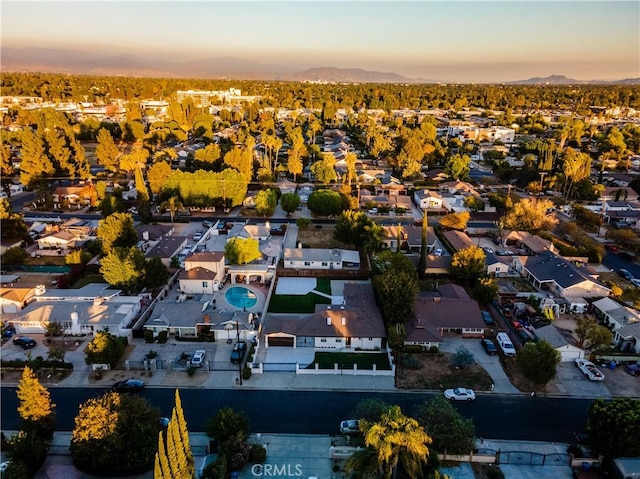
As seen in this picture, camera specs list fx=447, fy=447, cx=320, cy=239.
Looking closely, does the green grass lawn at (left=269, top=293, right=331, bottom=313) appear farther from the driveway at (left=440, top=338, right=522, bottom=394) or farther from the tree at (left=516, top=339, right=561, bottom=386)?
the tree at (left=516, top=339, right=561, bottom=386)

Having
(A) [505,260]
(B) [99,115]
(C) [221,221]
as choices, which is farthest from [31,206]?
(B) [99,115]

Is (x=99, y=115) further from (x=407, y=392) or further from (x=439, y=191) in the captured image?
(x=407, y=392)

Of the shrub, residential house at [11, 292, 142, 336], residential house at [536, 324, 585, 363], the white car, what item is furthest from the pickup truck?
residential house at [11, 292, 142, 336]

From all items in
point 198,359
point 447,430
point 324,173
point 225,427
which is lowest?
point 198,359

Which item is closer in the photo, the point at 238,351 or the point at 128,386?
the point at 128,386

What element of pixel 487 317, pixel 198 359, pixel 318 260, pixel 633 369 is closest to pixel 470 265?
pixel 487 317

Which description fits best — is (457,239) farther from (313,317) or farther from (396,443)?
(396,443)

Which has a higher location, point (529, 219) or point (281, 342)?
point (529, 219)
